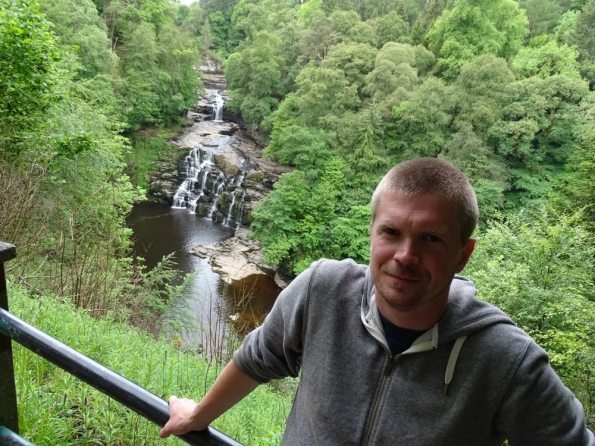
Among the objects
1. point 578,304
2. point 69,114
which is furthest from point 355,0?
point 578,304

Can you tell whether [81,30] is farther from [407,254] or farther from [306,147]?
[407,254]

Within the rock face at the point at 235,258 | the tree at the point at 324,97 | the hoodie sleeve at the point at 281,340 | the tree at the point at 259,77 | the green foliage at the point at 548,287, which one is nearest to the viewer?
the hoodie sleeve at the point at 281,340

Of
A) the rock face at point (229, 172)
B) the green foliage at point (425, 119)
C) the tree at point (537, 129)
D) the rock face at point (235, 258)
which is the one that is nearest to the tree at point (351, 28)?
the green foliage at point (425, 119)

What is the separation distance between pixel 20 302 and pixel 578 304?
28.2 feet

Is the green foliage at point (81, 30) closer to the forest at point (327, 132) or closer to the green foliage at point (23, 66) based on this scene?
the forest at point (327, 132)

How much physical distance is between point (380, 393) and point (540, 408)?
0.34 m

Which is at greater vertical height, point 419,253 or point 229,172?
point 419,253

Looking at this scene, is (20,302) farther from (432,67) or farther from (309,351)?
(432,67)

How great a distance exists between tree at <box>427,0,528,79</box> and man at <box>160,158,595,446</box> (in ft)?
81.5

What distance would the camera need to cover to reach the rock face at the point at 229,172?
17.0m

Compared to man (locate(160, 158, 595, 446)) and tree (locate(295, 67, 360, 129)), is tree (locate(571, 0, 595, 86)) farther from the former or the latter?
man (locate(160, 158, 595, 446))

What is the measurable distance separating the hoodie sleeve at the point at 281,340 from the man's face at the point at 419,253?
0.22 metres

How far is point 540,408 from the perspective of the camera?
90 cm

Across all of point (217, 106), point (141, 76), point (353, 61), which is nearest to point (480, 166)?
point (353, 61)
